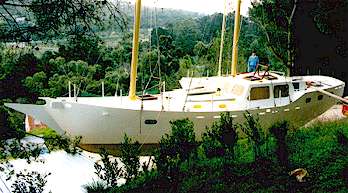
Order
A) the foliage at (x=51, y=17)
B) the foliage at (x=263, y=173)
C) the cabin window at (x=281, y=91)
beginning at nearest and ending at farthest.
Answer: the foliage at (x=51, y=17) → the foliage at (x=263, y=173) → the cabin window at (x=281, y=91)

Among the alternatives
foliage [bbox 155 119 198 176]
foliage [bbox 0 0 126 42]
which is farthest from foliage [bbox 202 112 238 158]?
foliage [bbox 0 0 126 42]

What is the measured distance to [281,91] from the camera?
13.0 m

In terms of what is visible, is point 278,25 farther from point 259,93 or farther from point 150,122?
point 150,122

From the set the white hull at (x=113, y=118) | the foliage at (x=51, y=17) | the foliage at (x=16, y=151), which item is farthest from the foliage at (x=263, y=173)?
the white hull at (x=113, y=118)

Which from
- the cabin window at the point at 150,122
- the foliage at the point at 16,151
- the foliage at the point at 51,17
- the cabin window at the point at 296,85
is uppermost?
the foliage at the point at 51,17

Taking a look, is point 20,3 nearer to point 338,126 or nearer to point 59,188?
point 338,126

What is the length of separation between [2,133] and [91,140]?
6.42m

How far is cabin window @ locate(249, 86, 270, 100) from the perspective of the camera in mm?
12539

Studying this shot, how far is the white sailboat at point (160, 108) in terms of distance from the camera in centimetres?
1194

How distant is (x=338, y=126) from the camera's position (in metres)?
9.19

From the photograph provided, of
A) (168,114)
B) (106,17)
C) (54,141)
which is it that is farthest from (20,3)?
(168,114)

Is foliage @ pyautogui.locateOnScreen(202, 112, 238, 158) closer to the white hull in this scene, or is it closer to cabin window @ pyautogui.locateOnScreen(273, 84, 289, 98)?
the white hull

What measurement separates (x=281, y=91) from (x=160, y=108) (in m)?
3.11

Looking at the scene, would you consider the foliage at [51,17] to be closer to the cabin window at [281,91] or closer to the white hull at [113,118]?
the white hull at [113,118]
